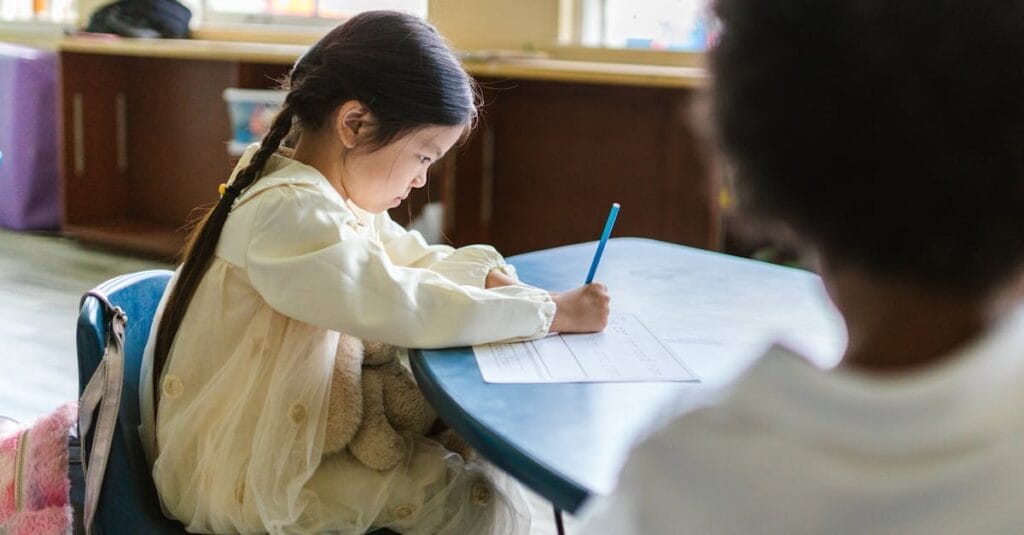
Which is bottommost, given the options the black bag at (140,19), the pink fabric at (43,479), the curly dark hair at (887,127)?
the pink fabric at (43,479)

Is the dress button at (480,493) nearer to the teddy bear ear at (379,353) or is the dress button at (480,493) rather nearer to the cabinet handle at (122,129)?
the teddy bear ear at (379,353)

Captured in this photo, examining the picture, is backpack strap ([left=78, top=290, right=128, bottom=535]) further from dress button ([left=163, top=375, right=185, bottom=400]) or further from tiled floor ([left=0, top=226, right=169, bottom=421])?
tiled floor ([left=0, top=226, right=169, bottom=421])

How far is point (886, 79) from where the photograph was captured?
46 cm

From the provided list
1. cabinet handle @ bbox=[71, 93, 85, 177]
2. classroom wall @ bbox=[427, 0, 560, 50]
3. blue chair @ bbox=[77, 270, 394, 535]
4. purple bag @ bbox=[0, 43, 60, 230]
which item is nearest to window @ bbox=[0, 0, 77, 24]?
purple bag @ bbox=[0, 43, 60, 230]

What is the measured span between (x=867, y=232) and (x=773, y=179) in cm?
5

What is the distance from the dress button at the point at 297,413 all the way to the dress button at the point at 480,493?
19 cm

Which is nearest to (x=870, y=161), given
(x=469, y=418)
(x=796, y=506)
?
(x=796, y=506)

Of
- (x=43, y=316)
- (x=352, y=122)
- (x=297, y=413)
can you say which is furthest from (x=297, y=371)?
(x=43, y=316)

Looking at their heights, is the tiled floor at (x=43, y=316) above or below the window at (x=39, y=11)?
below

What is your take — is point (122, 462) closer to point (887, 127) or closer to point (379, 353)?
point (379, 353)

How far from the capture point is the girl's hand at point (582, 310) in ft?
3.82

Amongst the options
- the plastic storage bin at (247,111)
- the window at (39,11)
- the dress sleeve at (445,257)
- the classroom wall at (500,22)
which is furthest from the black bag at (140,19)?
the dress sleeve at (445,257)

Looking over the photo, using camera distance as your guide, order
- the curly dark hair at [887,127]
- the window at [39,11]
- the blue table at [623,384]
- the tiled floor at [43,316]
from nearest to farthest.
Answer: the curly dark hair at [887,127] → the blue table at [623,384] → the tiled floor at [43,316] → the window at [39,11]

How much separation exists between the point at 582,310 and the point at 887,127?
0.72 metres
